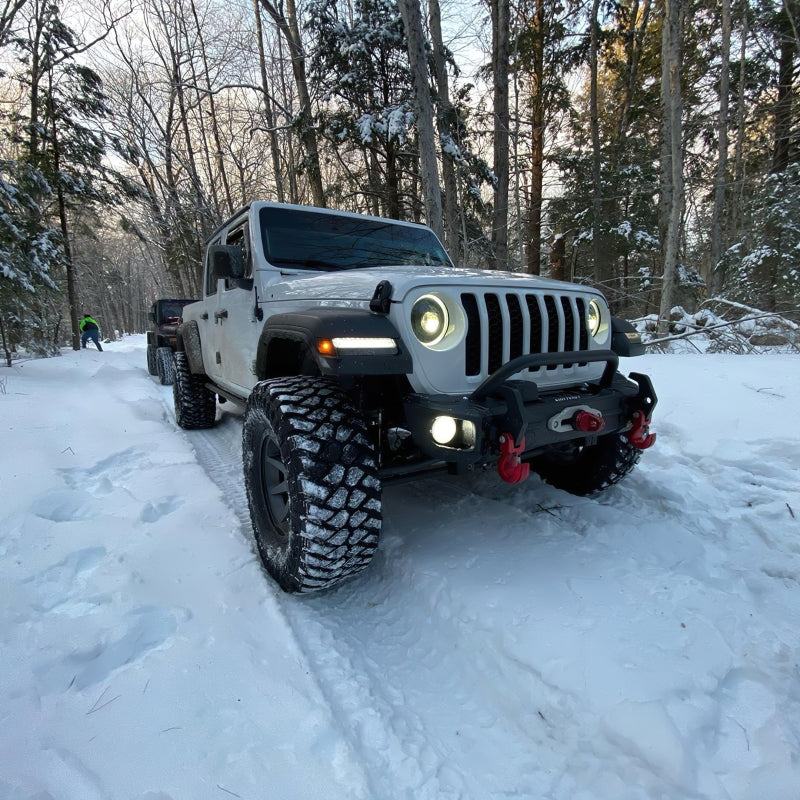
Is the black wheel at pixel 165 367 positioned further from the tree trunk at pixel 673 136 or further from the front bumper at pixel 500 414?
the tree trunk at pixel 673 136

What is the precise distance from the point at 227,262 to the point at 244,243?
413mm

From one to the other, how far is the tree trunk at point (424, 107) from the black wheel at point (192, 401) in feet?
12.7

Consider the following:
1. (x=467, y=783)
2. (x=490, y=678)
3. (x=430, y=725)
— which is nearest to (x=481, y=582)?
(x=490, y=678)

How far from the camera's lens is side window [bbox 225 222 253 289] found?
9.89 ft

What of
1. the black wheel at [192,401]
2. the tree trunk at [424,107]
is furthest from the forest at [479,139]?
the black wheel at [192,401]

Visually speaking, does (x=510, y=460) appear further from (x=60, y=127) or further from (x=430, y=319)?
(x=60, y=127)

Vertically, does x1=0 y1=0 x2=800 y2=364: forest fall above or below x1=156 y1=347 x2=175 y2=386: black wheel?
above

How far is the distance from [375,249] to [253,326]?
1.04m

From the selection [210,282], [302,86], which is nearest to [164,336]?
[210,282]

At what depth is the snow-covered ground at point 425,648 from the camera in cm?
129

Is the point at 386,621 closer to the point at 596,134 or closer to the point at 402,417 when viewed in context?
the point at 402,417

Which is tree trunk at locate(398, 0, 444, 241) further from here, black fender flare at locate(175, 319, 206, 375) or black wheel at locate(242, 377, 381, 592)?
black wheel at locate(242, 377, 381, 592)

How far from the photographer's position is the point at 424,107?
672 cm

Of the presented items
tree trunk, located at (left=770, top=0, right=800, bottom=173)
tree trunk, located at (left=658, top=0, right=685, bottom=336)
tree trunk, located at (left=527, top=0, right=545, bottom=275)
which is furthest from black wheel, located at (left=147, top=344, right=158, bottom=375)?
tree trunk, located at (left=770, top=0, right=800, bottom=173)
